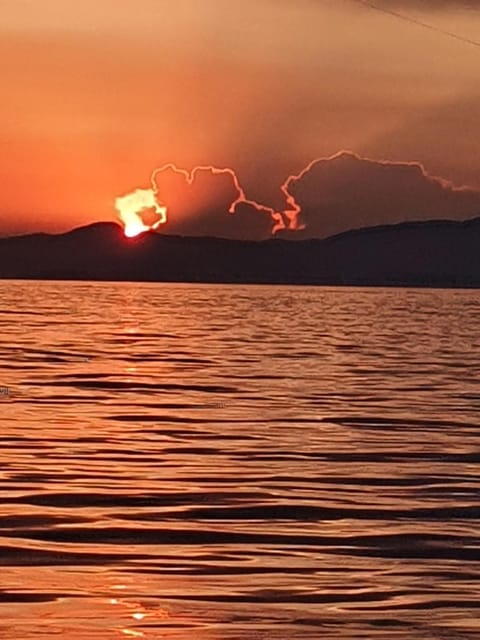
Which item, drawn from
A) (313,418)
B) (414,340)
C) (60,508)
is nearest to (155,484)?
(60,508)

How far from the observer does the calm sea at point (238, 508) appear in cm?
1125

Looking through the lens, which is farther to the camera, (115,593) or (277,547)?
(277,547)

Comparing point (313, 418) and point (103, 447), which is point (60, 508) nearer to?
point (103, 447)

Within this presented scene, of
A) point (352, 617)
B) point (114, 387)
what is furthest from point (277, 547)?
point (114, 387)

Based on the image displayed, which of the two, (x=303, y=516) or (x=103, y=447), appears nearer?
(x=303, y=516)

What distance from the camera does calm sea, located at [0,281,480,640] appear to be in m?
11.2

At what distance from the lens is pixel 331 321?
89500 mm

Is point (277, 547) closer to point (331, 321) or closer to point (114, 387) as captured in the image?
point (114, 387)

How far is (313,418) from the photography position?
1045 inches

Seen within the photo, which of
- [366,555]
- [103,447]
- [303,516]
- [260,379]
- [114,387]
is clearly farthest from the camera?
[260,379]

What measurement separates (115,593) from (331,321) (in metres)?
77.9

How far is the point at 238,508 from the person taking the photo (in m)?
16.2

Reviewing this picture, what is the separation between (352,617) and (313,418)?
50.6 ft

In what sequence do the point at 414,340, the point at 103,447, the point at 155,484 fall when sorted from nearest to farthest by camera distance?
the point at 155,484 < the point at 103,447 < the point at 414,340
